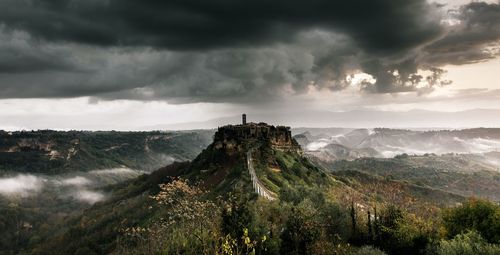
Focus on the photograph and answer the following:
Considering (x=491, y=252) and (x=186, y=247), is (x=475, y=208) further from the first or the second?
(x=186, y=247)

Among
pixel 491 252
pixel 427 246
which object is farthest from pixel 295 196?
pixel 491 252

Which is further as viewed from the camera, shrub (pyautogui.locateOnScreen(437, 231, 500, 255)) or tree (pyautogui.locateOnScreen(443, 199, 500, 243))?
tree (pyautogui.locateOnScreen(443, 199, 500, 243))

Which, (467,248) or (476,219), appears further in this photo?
(476,219)

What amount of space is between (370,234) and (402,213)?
996cm

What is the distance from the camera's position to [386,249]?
340ft

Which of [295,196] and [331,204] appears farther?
[295,196]

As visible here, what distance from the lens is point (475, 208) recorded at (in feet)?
336

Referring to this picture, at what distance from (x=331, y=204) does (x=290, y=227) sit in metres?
29.6

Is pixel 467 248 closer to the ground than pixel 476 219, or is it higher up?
higher up

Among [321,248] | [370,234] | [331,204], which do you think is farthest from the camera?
[331,204]

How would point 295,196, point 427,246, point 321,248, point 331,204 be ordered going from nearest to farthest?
point 321,248 < point 427,246 < point 331,204 < point 295,196

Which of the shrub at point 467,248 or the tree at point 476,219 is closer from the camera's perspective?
the shrub at point 467,248

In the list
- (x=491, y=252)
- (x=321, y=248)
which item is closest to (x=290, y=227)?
(x=321, y=248)

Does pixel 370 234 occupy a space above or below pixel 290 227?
below
